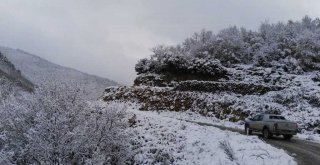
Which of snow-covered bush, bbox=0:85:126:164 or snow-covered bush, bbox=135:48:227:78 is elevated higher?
snow-covered bush, bbox=135:48:227:78

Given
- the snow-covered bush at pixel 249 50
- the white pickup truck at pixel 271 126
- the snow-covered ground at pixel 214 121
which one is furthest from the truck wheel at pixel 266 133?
the snow-covered bush at pixel 249 50

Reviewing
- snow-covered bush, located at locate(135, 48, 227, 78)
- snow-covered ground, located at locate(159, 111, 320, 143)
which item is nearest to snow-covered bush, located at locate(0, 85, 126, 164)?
snow-covered ground, located at locate(159, 111, 320, 143)

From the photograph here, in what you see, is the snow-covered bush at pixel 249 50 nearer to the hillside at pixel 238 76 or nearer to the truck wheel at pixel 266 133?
the hillside at pixel 238 76

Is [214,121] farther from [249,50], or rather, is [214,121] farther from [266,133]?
[249,50]

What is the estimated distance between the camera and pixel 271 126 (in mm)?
26188

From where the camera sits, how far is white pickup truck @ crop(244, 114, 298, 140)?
25.8m

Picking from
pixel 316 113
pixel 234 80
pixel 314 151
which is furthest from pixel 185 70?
pixel 314 151

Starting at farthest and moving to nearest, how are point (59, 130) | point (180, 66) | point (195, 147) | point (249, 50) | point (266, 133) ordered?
point (249, 50) → point (180, 66) → point (266, 133) → point (195, 147) → point (59, 130)

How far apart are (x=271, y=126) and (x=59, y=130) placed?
13.3m

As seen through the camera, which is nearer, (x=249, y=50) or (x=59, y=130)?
(x=59, y=130)

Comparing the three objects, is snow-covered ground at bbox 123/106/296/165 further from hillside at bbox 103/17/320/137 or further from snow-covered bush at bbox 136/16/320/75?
snow-covered bush at bbox 136/16/320/75

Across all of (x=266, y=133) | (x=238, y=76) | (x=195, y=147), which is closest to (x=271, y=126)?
(x=266, y=133)

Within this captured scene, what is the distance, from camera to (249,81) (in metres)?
42.7

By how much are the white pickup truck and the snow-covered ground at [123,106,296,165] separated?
10.5ft
